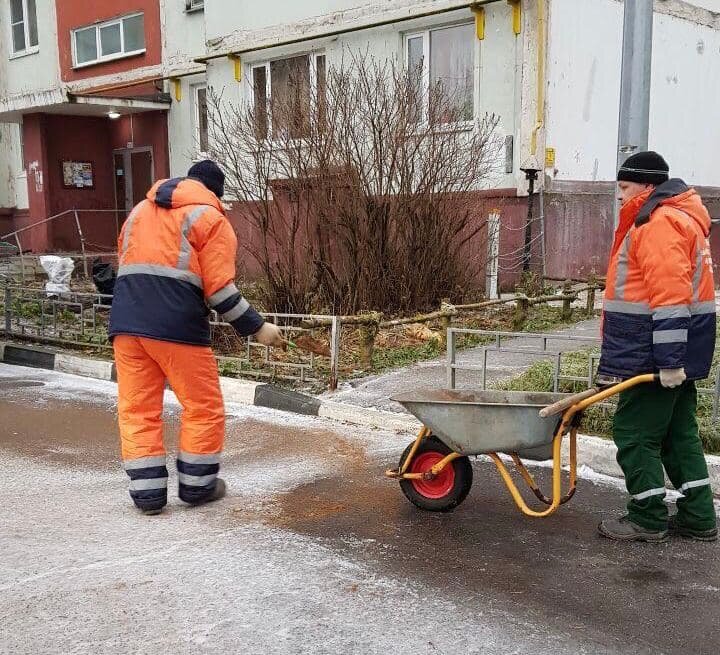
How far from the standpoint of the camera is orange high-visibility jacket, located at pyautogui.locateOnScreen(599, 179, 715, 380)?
3.90m

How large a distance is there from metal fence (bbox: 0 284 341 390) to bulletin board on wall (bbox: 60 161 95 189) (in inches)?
302

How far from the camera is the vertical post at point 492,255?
11.2 meters

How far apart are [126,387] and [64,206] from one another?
16.0m

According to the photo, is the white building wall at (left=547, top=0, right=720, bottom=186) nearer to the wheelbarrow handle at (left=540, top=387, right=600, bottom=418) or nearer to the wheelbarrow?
the wheelbarrow

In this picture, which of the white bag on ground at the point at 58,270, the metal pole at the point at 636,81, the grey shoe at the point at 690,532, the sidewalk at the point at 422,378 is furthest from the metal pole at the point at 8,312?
the grey shoe at the point at 690,532

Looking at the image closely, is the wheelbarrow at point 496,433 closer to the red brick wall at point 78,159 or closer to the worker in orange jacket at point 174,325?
the worker in orange jacket at point 174,325

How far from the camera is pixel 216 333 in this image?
880 cm

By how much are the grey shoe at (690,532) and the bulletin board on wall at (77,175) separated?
1766 cm

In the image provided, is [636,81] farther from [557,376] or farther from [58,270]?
[58,270]

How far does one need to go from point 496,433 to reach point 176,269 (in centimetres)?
183

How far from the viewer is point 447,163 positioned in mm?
9906

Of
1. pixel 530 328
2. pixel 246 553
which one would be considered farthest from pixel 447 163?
pixel 246 553

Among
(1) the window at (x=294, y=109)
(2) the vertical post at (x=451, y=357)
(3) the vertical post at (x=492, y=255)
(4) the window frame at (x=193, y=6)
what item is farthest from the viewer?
(4) the window frame at (x=193, y=6)

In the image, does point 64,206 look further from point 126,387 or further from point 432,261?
point 126,387
